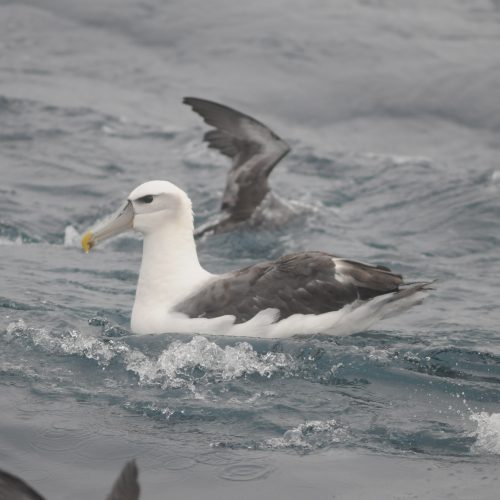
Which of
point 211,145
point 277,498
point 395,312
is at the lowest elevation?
point 277,498

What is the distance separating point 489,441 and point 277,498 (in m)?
1.37

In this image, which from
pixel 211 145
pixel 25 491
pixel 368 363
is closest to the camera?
pixel 25 491

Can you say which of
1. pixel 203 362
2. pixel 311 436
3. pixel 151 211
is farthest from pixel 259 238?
pixel 311 436

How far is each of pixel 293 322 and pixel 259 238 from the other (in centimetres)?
358

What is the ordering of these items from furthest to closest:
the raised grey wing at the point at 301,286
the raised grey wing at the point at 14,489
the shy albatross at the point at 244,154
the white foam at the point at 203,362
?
the shy albatross at the point at 244,154, the raised grey wing at the point at 301,286, the white foam at the point at 203,362, the raised grey wing at the point at 14,489

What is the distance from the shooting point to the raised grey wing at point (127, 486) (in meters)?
4.79

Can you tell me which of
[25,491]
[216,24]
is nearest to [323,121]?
[216,24]

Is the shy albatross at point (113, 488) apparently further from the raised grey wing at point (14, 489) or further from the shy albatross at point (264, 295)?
the shy albatross at point (264, 295)

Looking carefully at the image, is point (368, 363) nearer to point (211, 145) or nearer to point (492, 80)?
point (211, 145)

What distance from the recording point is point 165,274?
902 centimetres

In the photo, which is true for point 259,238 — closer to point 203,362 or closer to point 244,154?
point 244,154

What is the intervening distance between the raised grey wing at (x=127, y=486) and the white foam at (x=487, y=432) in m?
2.59

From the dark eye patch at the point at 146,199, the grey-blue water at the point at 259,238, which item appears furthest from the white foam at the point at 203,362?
the dark eye patch at the point at 146,199

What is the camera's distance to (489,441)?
6875 mm
